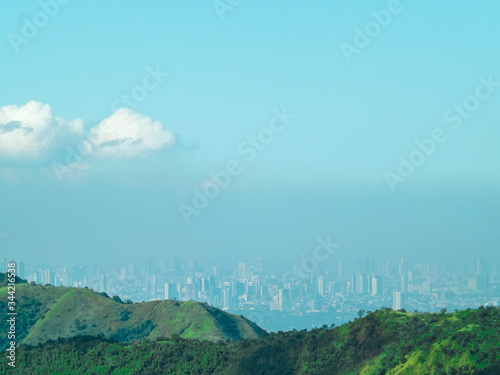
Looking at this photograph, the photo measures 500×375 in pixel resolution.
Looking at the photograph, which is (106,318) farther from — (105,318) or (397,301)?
(397,301)

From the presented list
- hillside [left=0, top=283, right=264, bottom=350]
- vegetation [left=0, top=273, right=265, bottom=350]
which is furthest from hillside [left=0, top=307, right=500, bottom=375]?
hillside [left=0, top=283, right=264, bottom=350]

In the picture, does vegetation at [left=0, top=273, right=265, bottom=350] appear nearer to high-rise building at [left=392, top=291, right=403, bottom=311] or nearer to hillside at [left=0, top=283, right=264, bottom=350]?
hillside at [left=0, top=283, right=264, bottom=350]

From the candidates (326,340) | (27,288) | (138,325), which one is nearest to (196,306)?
(138,325)

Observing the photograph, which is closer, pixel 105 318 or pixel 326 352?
pixel 326 352

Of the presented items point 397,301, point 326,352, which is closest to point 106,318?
point 326,352

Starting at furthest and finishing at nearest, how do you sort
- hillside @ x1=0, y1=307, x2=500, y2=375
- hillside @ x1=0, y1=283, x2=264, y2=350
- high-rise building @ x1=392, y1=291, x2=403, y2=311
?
1. high-rise building @ x1=392, y1=291, x2=403, y2=311
2. hillside @ x1=0, y1=283, x2=264, y2=350
3. hillside @ x1=0, y1=307, x2=500, y2=375

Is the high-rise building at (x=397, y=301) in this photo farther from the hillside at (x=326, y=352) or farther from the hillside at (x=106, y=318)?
the hillside at (x=326, y=352)
